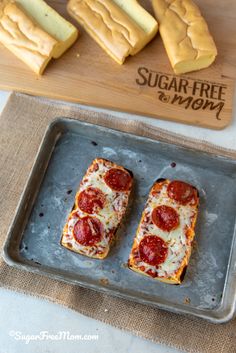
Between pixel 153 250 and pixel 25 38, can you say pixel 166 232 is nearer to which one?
pixel 153 250

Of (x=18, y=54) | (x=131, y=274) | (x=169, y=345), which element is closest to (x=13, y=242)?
(x=131, y=274)

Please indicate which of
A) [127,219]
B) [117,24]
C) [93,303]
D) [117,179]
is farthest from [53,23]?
[93,303]

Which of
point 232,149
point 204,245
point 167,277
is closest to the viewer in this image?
point 167,277

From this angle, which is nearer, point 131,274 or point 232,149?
point 131,274

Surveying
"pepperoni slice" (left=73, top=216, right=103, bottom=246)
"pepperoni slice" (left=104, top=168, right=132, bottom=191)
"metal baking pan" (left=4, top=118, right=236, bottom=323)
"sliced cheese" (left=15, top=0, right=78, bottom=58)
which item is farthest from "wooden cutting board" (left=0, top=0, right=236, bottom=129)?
"pepperoni slice" (left=73, top=216, right=103, bottom=246)

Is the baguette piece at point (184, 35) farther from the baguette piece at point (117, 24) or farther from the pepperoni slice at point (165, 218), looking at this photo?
the pepperoni slice at point (165, 218)

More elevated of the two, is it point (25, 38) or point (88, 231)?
point (25, 38)

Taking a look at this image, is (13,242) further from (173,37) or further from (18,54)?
(173,37)
